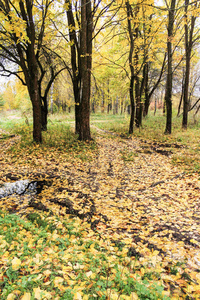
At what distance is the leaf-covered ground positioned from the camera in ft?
7.98

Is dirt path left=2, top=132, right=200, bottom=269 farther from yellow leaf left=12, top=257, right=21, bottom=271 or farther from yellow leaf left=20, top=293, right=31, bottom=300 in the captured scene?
yellow leaf left=20, top=293, right=31, bottom=300

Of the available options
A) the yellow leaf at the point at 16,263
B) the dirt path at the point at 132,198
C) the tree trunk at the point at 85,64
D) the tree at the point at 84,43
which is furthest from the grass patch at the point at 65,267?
the tree at the point at 84,43

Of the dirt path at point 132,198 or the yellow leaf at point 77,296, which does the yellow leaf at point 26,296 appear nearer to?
the yellow leaf at point 77,296

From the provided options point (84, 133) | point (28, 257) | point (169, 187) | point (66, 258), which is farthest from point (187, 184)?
point (84, 133)

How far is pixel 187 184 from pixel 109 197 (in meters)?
2.84

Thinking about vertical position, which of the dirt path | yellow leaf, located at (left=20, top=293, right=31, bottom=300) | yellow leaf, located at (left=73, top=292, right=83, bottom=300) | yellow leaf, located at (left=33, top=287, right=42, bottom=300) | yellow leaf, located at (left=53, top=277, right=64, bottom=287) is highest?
yellow leaf, located at (left=20, top=293, right=31, bottom=300)

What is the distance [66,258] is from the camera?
2936mm

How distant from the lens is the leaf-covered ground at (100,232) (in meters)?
2.43

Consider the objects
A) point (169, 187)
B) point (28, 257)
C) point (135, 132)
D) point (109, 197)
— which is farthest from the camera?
point (135, 132)

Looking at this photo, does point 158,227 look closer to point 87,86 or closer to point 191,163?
point 191,163

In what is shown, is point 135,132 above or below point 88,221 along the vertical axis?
above

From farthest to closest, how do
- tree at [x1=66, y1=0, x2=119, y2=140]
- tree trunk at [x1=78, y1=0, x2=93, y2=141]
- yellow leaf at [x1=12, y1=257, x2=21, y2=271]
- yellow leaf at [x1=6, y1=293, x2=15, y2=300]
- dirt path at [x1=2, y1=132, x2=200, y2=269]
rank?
tree trunk at [x1=78, y1=0, x2=93, y2=141], tree at [x1=66, y1=0, x2=119, y2=140], dirt path at [x1=2, y1=132, x2=200, y2=269], yellow leaf at [x1=12, y1=257, x2=21, y2=271], yellow leaf at [x1=6, y1=293, x2=15, y2=300]

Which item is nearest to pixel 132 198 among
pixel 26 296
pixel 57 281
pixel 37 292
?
pixel 57 281

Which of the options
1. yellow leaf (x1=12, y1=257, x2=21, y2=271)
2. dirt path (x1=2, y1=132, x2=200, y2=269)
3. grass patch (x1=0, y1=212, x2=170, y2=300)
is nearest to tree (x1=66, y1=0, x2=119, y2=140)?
dirt path (x1=2, y1=132, x2=200, y2=269)
